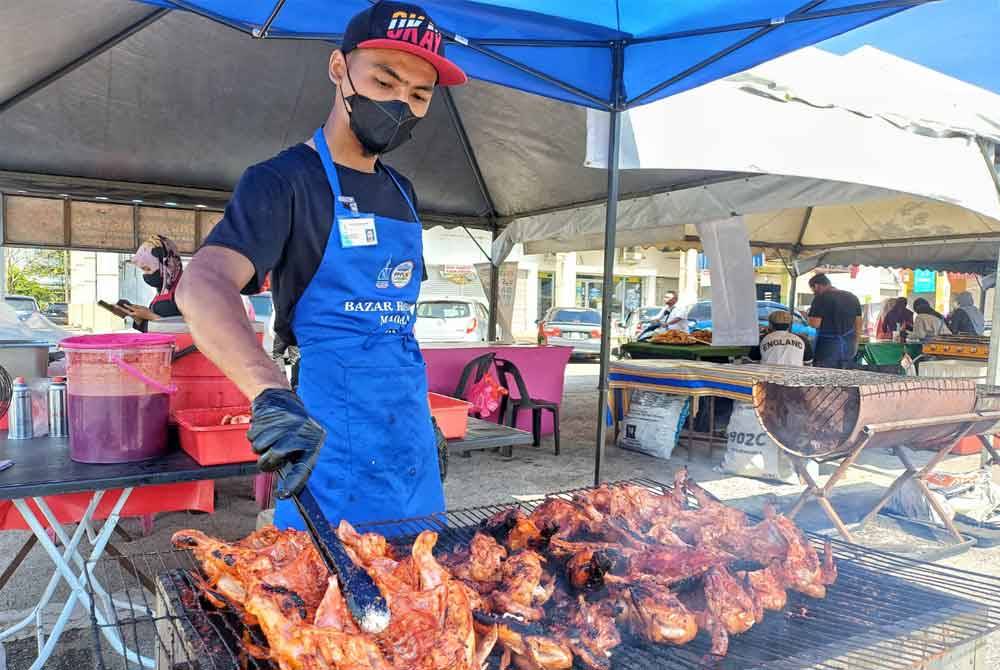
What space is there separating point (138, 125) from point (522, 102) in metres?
4.03

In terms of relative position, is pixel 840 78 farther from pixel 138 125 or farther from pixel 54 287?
pixel 54 287

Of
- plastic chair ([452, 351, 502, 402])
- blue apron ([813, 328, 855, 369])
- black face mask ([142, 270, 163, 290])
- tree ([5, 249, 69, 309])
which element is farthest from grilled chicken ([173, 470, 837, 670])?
tree ([5, 249, 69, 309])

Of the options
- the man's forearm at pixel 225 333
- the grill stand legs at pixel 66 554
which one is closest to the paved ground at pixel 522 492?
the grill stand legs at pixel 66 554

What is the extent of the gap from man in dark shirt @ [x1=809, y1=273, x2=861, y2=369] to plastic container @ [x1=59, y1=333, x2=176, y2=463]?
9.38 metres

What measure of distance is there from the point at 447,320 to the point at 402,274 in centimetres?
1382

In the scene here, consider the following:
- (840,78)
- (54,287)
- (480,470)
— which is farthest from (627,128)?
(54,287)

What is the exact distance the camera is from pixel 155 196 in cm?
759

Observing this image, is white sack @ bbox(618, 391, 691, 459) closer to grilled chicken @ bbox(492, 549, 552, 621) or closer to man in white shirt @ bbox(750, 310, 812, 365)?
man in white shirt @ bbox(750, 310, 812, 365)

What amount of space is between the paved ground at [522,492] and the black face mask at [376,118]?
7.60 ft

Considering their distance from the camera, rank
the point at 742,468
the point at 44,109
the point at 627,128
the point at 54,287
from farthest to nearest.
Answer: the point at 54,287 < the point at 742,468 < the point at 44,109 < the point at 627,128

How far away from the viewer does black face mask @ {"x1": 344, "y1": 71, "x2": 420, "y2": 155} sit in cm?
198

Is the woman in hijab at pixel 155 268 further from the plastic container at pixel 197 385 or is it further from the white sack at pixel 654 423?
the white sack at pixel 654 423

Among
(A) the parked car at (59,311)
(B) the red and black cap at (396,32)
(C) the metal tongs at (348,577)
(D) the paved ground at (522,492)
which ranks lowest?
(D) the paved ground at (522,492)

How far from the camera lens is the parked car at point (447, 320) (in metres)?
15.8
